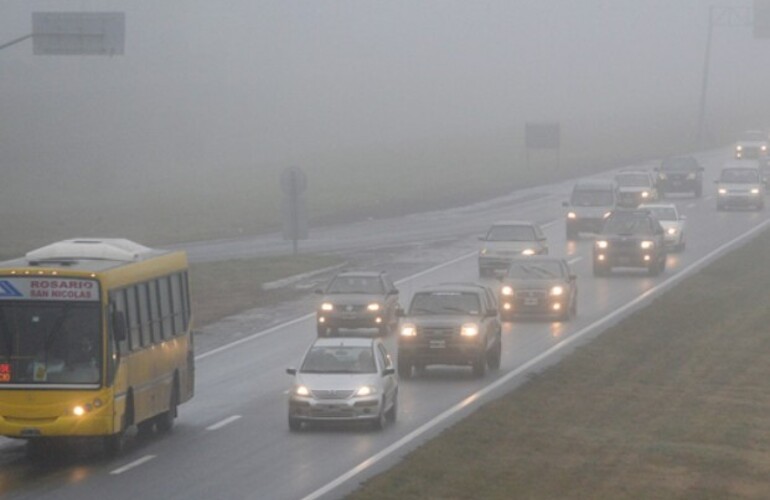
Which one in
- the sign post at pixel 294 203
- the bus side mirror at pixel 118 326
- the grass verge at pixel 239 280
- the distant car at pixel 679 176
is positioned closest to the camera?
the bus side mirror at pixel 118 326

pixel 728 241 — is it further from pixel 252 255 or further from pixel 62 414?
pixel 62 414

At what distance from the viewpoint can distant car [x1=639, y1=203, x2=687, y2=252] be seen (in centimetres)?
6131

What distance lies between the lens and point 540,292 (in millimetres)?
44250

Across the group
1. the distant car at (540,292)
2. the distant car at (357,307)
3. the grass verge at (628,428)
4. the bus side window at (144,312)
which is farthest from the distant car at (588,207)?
the bus side window at (144,312)

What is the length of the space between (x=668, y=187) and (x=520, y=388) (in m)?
52.5

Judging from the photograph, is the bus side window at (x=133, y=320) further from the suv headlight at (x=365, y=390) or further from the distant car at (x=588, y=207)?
the distant car at (x=588, y=207)

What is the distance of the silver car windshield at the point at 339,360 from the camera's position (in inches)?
1131

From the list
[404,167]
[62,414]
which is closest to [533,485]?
[62,414]

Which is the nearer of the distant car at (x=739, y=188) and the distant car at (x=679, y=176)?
the distant car at (x=739, y=188)

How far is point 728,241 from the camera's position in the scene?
65812mm

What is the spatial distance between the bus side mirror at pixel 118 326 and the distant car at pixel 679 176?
61.0 meters

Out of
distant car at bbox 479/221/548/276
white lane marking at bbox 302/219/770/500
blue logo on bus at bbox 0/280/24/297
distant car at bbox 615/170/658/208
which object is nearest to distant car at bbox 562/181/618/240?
white lane marking at bbox 302/219/770/500

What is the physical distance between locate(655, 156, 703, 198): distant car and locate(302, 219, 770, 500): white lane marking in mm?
20319

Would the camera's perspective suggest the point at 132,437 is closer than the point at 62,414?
No
